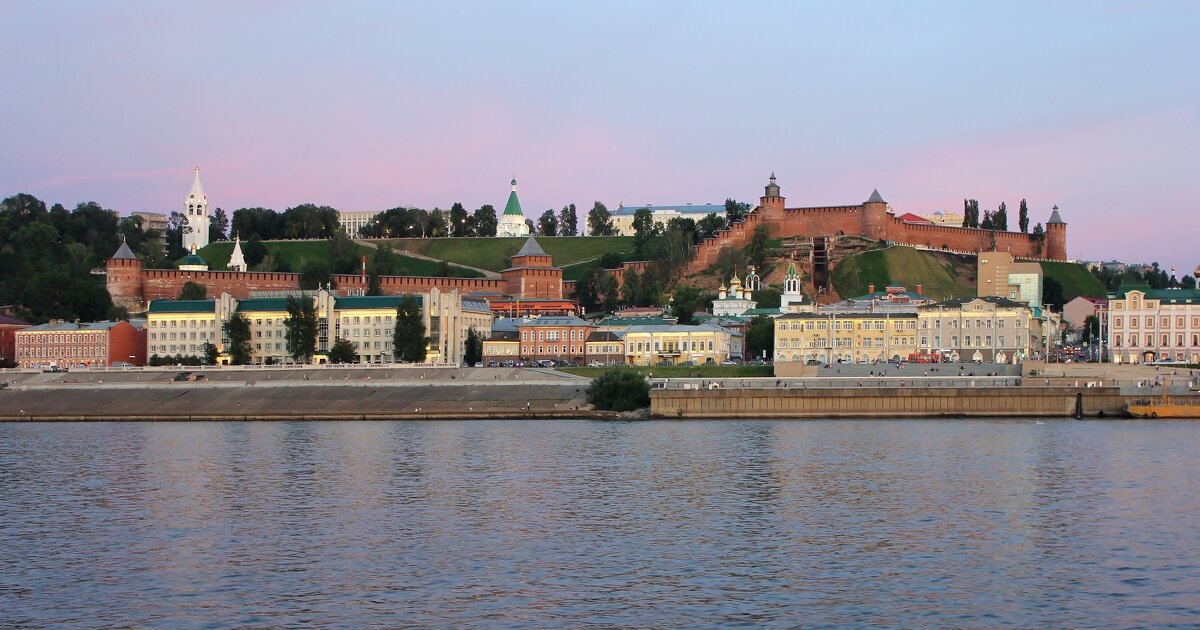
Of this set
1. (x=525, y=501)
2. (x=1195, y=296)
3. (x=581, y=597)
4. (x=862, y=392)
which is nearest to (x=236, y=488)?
(x=525, y=501)

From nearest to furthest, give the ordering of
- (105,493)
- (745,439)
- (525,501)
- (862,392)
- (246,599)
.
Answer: (246,599), (525,501), (105,493), (745,439), (862,392)

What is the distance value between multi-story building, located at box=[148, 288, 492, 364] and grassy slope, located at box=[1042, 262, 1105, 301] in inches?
2334

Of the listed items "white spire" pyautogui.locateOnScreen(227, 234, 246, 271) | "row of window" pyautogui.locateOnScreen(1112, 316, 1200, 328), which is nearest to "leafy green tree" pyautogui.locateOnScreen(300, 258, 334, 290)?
"white spire" pyautogui.locateOnScreen(227, 234, 246, 271)

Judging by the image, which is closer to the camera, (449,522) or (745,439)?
(449,522)

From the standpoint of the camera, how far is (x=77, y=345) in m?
94.2

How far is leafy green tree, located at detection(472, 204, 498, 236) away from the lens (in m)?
155

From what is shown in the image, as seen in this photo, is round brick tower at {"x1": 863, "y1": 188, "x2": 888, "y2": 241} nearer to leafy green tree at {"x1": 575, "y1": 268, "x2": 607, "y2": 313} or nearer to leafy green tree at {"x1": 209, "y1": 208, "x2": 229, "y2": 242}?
leafy green tree at {"x1": 575, "y1": 268, "x2": 607, "y2": 313}

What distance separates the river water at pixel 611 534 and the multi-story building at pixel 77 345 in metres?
47.1

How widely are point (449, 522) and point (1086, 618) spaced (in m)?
14.1

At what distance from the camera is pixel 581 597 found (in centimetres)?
2305

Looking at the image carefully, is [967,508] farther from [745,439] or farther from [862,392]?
[862,392]

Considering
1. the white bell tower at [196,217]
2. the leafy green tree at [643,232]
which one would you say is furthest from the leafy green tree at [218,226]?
the leafy green tree at [643,232]

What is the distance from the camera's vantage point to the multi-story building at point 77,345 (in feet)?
308

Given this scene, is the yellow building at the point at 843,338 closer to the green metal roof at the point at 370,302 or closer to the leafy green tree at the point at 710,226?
the green metal roof at the point at 370,302
